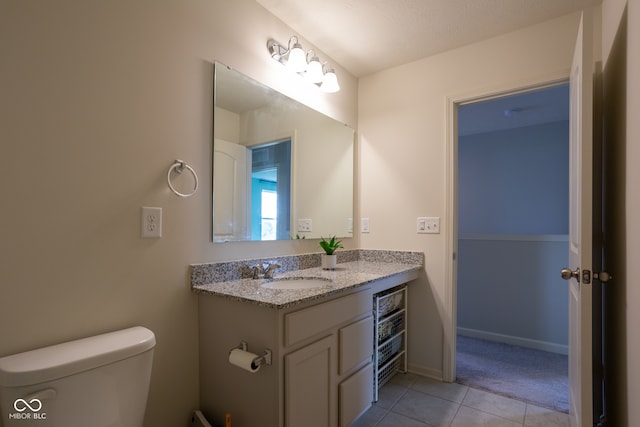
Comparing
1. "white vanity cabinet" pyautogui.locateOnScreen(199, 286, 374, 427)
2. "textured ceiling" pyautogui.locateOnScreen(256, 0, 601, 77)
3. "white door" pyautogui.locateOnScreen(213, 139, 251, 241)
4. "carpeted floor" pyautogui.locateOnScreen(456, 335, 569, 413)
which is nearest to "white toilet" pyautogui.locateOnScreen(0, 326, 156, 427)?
"white vanity cabinet" pyautogui.locateOnScreen(199, 286, 374, 427)

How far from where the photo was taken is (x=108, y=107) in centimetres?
116

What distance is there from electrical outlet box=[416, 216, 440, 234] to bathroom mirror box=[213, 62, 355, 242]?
1.64ft

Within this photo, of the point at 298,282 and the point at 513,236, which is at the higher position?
the point at 513,236

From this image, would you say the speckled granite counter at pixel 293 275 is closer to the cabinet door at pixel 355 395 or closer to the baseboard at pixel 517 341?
the cabinet door at pixel 355 395

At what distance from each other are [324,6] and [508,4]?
0.98 meters

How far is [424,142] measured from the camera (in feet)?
7.38

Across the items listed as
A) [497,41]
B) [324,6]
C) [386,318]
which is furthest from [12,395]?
[497,41]

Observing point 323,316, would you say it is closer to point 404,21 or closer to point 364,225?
point 364,225

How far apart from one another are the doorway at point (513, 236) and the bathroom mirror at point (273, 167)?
→ 129 cm

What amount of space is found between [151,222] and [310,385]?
2.91 ft

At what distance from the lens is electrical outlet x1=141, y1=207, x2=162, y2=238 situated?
1244 millimetres

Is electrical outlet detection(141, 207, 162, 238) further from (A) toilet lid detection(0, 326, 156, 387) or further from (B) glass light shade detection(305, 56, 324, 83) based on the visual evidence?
(B) glass light shade detection(305, 56, 324, 83)

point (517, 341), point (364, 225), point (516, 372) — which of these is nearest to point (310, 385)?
point (364, 225)

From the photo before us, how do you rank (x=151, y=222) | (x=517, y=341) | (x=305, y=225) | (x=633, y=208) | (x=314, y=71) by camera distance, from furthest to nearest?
(x=517, y=341) → (x=305, y=225) → (x=314, y=71) → (x=151, y=222) → (x=633, y=208)
